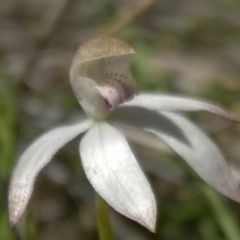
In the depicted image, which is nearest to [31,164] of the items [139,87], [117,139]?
[117,139]

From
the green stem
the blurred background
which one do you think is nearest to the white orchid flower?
the blurred background

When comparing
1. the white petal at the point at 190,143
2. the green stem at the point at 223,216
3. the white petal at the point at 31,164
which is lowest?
the green stem at the point at 223,216

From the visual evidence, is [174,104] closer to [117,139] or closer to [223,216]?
[117,139]

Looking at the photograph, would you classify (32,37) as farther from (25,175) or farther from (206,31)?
(25,175)

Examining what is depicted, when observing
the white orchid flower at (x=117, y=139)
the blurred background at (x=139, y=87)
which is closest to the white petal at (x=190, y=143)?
the white orchid flower at (x=117, y=139)

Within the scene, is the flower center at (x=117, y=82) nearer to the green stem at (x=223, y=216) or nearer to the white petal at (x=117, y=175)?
the white petal at (x=117, y=175)
